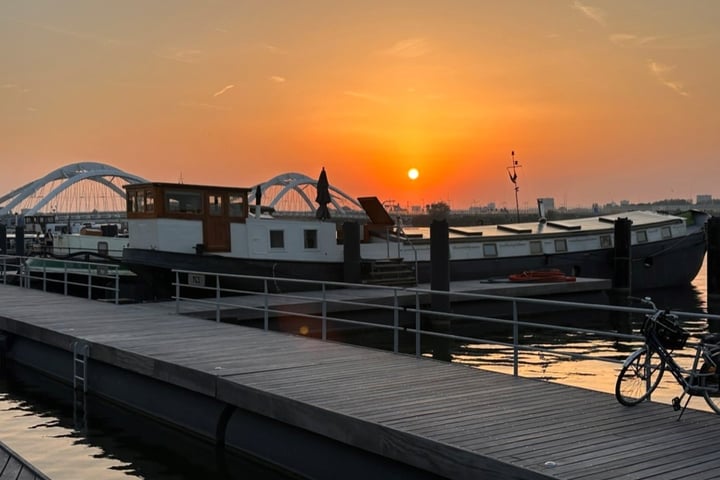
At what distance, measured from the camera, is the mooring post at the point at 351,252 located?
24234 mm

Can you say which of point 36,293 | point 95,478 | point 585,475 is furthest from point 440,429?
point 36,293

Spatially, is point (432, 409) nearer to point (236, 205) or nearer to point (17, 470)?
point (17, 470)

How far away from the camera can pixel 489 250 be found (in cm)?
2959

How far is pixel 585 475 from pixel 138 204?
1867cm

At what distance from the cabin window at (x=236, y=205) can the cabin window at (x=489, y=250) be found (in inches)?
412

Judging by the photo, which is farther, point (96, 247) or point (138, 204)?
point (96, 247)

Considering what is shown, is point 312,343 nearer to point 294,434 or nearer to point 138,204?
point 294,434

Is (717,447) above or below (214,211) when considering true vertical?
below

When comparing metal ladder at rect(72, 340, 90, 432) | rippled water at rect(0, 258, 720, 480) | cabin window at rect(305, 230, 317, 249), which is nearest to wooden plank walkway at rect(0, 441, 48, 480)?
rippled water at rect(0, 258, 720, 480)

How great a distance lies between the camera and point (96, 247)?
3384cm

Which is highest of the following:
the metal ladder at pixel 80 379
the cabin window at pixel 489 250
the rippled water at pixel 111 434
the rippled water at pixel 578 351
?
the cabin window at pixel 489 250

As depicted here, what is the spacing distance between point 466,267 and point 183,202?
441 inches

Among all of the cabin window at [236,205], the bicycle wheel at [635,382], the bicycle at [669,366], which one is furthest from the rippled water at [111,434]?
the cabin window at [236,205]

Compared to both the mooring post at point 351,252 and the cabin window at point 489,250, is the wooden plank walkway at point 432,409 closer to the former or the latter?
the mooring post at point 351,252
